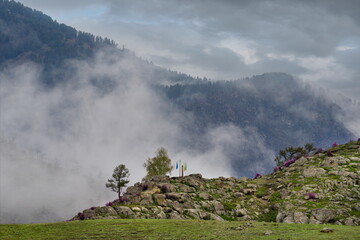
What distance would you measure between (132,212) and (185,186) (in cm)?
1468

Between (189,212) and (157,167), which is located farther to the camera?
(157,167)

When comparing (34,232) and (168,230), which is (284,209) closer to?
(168,230)

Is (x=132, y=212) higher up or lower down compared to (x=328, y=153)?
lower down

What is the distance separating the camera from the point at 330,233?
24625 millimetres

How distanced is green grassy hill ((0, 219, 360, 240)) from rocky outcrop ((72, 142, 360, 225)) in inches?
411

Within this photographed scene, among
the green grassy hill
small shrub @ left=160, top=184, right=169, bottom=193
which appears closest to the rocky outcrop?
small shrub @ left=160, top=184, right=169, bottom=193

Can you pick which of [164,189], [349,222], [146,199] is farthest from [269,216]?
[146,199]

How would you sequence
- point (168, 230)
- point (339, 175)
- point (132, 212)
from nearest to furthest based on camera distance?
point (168, 230)
point (132, 212)
point (339, 175)

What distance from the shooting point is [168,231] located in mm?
28281

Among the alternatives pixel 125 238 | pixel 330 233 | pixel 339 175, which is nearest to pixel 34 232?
pixel 125 238

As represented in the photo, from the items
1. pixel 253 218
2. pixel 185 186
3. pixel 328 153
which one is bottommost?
pixel 253 218

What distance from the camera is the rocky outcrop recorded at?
138ft

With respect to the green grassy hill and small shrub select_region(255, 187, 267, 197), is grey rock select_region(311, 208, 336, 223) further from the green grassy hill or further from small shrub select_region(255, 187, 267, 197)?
small shrub select_region(255, 187, 267, 197)

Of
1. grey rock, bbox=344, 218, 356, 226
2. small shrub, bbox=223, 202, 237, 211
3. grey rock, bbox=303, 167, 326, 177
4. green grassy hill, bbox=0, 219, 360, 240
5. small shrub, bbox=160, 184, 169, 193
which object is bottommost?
grey rock, bbox=344, 218, 356, 226
